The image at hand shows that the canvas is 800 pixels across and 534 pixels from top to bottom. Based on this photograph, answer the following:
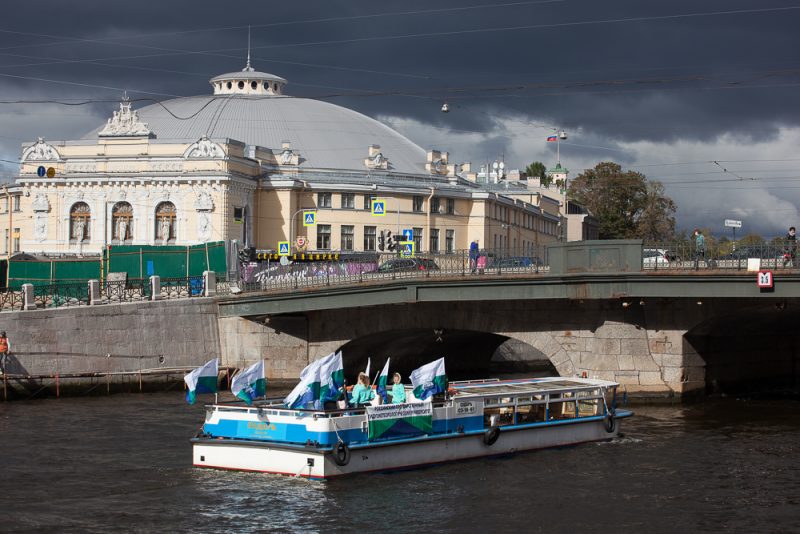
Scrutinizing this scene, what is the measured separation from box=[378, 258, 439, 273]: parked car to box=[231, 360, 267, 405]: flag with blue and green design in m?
16.1

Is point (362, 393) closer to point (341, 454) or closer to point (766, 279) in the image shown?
point (341, 454)

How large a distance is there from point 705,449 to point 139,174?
54.3 meters

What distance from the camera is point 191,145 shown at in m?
80.0

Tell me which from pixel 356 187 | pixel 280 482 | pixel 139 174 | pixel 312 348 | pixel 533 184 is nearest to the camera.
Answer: pixel 280 482

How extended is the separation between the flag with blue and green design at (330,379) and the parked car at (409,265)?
16523mm

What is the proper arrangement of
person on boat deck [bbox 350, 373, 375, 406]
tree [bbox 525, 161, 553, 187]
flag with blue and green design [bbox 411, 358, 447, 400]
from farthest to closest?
tree [bbox 525, 161, 553, 187]
flag with blue and green design [bbox 411, 358, 447, 400]
person on boat deck [bbox 350, 373, 375, 406]

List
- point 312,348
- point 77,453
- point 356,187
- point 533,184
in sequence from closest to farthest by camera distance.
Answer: point 77,453 < point 312,348 < point 356,187 < point 533,184

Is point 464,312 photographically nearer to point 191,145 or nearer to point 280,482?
point 280,482

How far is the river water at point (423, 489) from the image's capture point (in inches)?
1001

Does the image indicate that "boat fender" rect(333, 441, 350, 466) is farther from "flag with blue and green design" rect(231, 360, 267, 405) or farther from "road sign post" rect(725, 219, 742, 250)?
"road sign post" rect(725, 219, 742, 250)

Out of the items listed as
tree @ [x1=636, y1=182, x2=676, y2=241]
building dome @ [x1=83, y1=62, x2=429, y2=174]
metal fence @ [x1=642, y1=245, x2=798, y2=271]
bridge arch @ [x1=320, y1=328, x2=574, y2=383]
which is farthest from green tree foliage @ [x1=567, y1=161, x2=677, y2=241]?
metal fence @ [x1=642, y1=245, x2=798, y2=271]

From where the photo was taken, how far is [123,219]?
81.2 meters

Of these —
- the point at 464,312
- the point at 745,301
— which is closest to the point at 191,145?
the point at 464,312

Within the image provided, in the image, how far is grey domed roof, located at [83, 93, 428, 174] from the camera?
90812 millimetres
